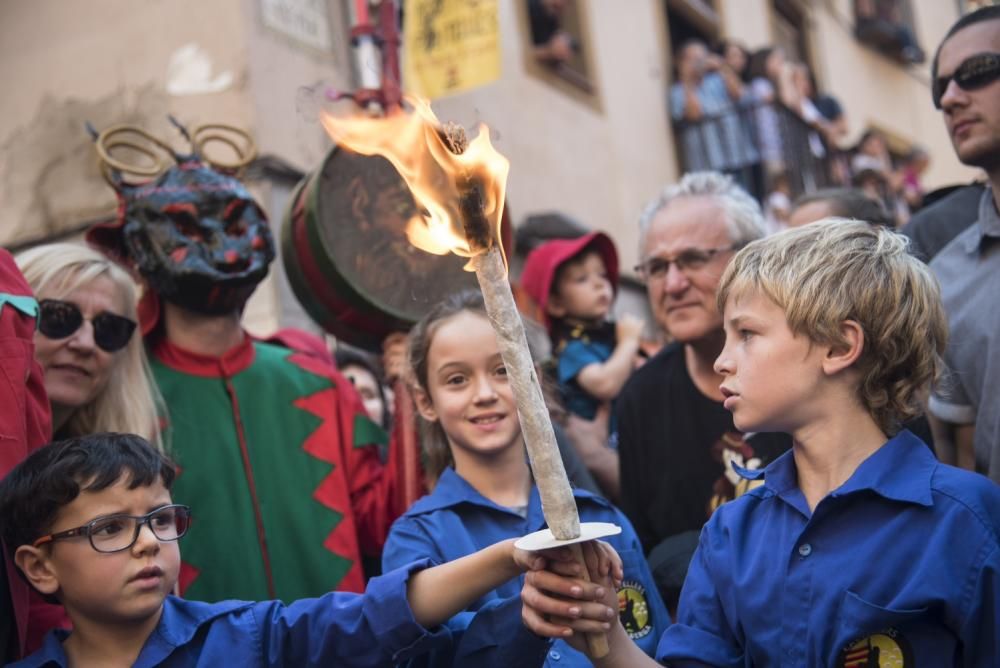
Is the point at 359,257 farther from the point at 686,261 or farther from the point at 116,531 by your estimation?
the point at 116,531

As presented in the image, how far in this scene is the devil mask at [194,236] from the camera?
3752mm

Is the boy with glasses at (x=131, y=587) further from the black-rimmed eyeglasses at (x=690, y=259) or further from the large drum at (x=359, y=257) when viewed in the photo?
the black-rimmed eyeglasses at (x=690, y=259)

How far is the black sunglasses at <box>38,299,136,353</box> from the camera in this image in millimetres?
3410

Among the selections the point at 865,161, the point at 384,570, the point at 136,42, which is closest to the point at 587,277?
the point at 384,570

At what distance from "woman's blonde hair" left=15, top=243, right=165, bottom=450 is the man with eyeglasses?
1.48 metres

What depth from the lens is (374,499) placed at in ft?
12.6

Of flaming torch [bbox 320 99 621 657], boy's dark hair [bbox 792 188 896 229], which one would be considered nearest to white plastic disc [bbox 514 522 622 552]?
flaming torch [bbox 320 99 621 657]

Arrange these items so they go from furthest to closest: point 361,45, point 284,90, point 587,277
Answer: point 284,90 → point 587,277 → point 361,45

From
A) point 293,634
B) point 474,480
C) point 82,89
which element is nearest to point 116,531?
point 293,634

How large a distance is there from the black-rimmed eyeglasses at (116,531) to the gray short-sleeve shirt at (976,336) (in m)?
1.89

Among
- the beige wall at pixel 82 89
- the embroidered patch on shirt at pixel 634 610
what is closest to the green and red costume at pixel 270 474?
the embroidered patch on shirt at pixel 634 610

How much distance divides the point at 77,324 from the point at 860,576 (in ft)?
7.53

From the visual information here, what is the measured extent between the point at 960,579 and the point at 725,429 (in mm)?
1424

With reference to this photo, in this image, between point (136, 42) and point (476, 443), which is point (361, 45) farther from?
point (136, 42)
